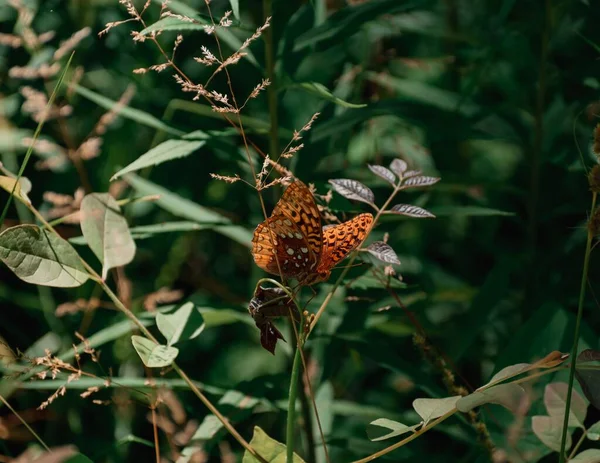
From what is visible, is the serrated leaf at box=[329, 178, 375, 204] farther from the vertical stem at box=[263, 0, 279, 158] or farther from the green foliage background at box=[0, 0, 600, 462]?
the vertical stem at box=[263, 0, 279, 158]

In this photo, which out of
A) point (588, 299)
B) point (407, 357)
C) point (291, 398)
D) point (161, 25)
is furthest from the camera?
point (407, 357)

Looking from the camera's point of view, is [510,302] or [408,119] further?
[510,302]

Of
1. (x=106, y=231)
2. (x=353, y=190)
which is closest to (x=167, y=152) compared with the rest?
(x=106, y=231)

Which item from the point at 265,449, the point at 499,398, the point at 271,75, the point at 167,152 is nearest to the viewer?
the point at 499,398

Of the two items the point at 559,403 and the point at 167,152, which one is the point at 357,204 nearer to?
the point at 167,152

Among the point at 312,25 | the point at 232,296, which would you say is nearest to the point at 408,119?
the point at 312,25

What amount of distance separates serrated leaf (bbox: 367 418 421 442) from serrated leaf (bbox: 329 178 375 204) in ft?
0.62

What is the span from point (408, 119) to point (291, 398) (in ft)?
1.54

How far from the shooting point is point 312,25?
0.91 meters

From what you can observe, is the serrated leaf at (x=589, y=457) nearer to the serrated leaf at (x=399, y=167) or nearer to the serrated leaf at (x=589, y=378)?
the serrated leaf at (x=589, y=378)

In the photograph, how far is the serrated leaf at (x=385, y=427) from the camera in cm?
49

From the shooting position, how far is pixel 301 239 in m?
0.51

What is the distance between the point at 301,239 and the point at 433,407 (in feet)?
0.50

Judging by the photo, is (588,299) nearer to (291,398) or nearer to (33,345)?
(291,398)
